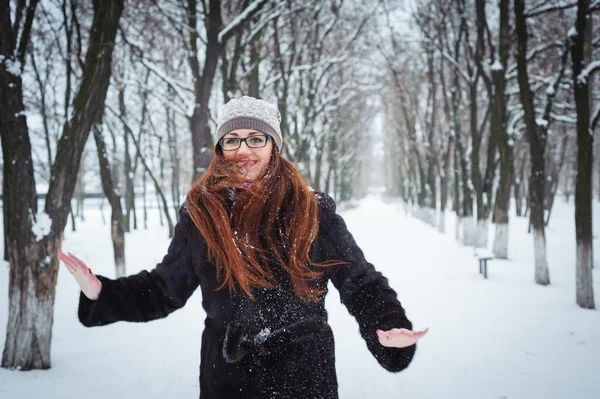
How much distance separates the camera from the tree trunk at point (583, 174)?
5469mm

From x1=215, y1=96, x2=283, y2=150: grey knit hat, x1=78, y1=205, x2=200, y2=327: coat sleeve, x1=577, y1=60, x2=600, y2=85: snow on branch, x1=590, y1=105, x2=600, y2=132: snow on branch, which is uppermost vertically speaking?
x1=577, y1=60, x2=600, y2=85: snow on branch

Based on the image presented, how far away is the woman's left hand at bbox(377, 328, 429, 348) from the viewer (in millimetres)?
1293

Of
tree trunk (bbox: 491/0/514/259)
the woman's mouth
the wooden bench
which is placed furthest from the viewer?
tree trunk (bbox: 491/0/514/259)

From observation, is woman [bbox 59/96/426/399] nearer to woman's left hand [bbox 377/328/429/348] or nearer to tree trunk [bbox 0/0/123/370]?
woman's left hand [bbox 377/328/429/348]

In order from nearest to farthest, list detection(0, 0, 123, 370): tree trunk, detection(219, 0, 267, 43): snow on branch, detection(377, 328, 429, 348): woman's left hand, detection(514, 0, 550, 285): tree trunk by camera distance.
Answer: detection(377, 328, 429, 348): woman's left hand → detection(0, 0, 123, 370): tree trunk → detection(219, 0, 267, 43): snow on branch → detection(514, 0, 550, 285): tree trunk

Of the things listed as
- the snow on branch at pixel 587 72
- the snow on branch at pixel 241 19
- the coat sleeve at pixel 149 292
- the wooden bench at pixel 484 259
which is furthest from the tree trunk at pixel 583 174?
the coat sleeve at pixel 149 292

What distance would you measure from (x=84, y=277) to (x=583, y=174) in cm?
667

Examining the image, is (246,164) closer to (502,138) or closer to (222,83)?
(222,83)

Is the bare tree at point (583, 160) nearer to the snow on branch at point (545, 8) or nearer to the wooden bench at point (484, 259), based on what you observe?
the snow on branch at point (545, 8)

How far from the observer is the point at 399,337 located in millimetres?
1298

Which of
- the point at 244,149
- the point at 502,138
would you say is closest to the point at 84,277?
the point at 244,149

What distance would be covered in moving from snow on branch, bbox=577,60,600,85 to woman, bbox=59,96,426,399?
233 inches

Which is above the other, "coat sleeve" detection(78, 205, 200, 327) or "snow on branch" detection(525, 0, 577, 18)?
"snow on branch" detection(525, 0, 577, 18)

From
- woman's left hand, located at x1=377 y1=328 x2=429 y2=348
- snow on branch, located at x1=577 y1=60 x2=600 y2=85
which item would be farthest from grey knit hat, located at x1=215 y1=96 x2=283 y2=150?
snow on branch, located at x1=577 y1=60 x2=600 y2=85
